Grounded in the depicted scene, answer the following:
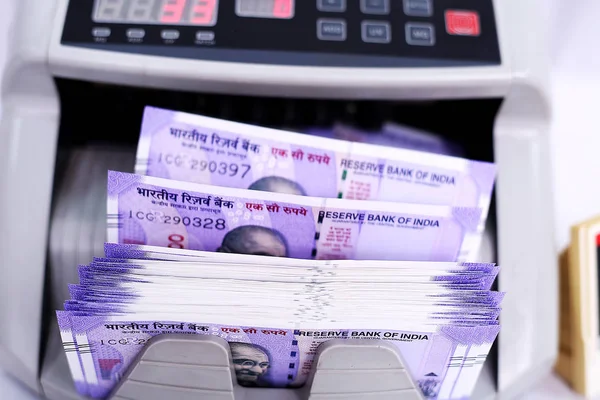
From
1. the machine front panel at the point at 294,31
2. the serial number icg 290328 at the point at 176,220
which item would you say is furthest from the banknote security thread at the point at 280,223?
the machine front panel at the point at 294,31

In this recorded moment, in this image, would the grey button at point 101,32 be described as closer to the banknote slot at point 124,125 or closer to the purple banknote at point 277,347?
the banknote slot at point 124,125

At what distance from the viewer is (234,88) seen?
1.67 feet

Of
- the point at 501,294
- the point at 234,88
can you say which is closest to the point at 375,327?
the point at 501,294

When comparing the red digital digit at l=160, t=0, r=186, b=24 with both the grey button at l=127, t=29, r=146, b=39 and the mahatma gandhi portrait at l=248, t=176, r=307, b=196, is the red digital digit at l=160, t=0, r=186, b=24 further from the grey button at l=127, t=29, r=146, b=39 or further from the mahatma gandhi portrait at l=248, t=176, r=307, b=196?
the mahatma gandhi portrait at l=248, t=176, r=307, b=196

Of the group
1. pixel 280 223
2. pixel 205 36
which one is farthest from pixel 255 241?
pixel 205 36

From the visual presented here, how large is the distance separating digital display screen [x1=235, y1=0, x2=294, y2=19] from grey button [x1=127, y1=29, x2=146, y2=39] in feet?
0.25

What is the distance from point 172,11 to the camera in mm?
513

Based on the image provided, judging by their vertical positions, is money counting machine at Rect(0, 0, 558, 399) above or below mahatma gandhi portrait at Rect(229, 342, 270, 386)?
above

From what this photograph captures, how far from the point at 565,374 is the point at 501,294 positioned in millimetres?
202

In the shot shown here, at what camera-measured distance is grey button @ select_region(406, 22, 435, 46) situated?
519mm

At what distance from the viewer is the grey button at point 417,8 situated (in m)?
0.53

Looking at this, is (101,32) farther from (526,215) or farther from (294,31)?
(526,215)

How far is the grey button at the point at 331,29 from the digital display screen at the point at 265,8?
26 mm

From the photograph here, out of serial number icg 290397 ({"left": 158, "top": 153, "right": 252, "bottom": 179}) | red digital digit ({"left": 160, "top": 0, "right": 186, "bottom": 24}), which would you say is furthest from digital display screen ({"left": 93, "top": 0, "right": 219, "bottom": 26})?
serial number icg 290397 ({"left": 158, "top": 153, "right": 252, "bottom": 179})
